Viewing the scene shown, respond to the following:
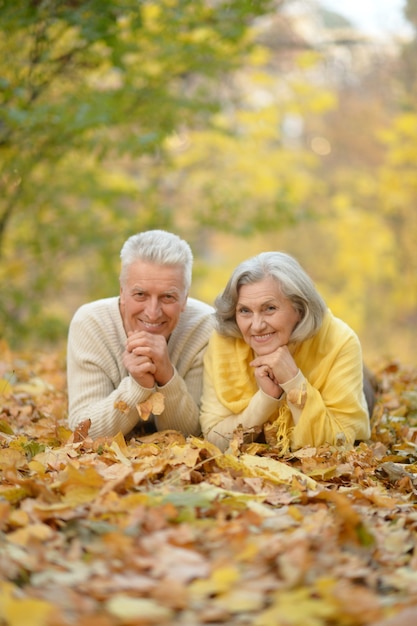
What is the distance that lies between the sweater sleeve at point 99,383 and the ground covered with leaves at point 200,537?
1.06 feet

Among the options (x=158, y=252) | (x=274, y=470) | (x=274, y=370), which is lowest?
(x=274, y=470)

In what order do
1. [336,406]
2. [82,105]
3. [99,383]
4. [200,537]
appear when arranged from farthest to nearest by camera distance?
[82,105] → [99,383] → [336,406] → [200,537]

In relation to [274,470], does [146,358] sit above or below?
above

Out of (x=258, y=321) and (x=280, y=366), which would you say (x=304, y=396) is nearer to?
(x=280, y=366)

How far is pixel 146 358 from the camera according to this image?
13.3ft

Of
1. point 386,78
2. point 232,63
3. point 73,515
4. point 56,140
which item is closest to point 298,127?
point 386,78

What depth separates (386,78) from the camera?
16.3 meters

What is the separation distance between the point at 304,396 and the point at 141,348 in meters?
0.87

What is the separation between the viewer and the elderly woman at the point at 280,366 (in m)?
4.02

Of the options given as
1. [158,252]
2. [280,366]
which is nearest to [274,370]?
[280,366]

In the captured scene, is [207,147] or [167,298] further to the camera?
[207,147]

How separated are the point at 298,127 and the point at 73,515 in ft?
62.5

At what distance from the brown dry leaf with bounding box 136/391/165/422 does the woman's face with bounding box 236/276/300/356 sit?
562 millimetres

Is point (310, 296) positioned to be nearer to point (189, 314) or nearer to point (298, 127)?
point (189, 314)
